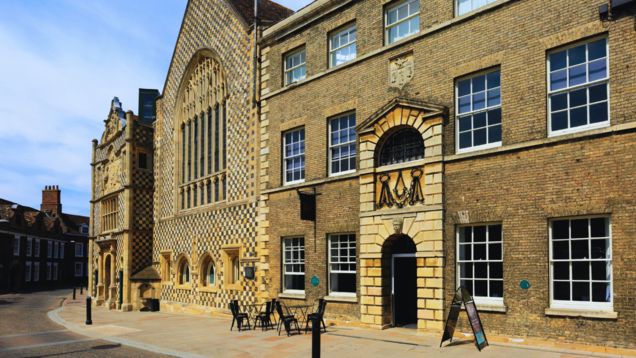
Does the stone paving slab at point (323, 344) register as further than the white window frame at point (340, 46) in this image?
No

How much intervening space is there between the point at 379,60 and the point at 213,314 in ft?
40.6

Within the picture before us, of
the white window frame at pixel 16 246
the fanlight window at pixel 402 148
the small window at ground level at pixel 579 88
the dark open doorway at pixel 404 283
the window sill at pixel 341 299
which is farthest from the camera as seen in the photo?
the white window frame at pixel 16 246

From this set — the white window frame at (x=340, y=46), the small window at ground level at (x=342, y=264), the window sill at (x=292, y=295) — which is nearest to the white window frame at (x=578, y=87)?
the white window frame at (x=340, y=46)

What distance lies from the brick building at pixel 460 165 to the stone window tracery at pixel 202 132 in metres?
5.43

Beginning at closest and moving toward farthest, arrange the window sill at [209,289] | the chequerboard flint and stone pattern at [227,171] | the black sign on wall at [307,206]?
1. the black sign on wall at [307,206]
2. the chequerboard flint and stone pattern at [227,171]
3. the window sill at [209,289]

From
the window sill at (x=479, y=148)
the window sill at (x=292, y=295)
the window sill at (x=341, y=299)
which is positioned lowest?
the window sill at (x=292, y=295)

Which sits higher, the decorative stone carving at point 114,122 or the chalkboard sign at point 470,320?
the decorative stone carving at point 114,122

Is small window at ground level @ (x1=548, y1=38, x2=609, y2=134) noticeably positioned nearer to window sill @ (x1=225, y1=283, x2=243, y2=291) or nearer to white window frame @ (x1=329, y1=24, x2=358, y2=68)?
white window frame @ (x1=329, y1=24, x2=358, y2=68)

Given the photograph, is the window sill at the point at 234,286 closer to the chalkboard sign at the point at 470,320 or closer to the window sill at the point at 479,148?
the chalkboard sign at the point at 470,320

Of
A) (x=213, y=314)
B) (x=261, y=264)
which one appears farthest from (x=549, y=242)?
(x=213, y=314)

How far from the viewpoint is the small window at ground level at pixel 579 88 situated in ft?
33.6

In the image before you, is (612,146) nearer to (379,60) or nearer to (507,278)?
(507,278)

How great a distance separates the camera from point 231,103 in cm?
2086

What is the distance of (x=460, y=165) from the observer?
12.2m
